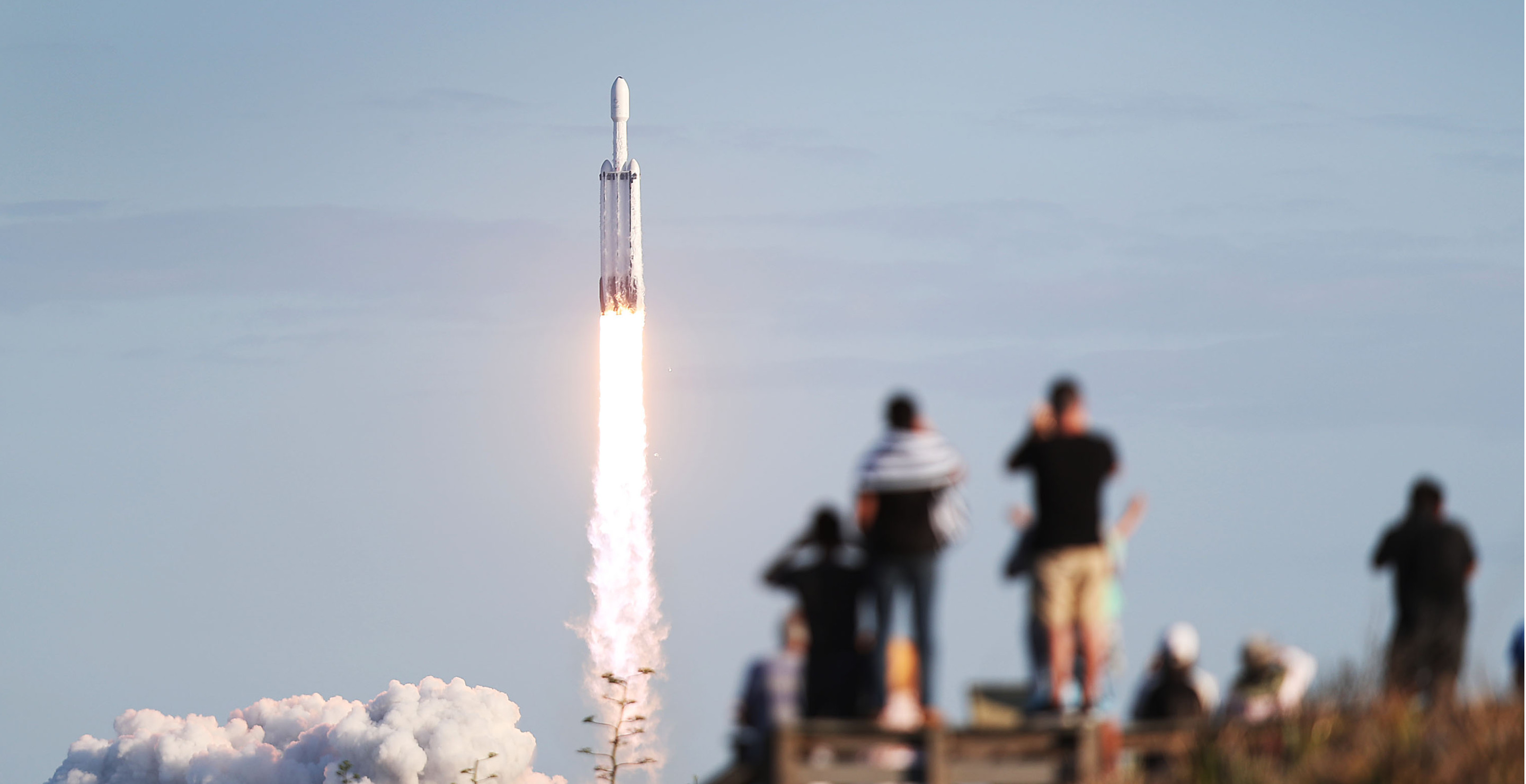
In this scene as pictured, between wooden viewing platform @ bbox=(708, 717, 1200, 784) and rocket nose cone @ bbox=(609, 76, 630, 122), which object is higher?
rocket nose cone @ bbox=(609, 76, 630, 122)

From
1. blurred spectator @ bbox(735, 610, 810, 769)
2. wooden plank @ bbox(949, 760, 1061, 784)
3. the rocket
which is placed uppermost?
the rocket

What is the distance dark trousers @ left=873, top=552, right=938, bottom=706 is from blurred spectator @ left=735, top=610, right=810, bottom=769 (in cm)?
64

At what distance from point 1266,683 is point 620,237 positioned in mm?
42331

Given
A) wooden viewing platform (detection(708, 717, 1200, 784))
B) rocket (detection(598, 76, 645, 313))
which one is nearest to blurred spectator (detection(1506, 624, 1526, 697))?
wooden viewing platform (detection(708, 717, 1200, 784))

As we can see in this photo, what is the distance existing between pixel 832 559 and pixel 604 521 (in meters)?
40.9

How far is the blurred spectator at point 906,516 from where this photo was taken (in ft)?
57.4

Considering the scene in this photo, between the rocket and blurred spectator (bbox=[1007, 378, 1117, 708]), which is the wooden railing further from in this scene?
the rocket

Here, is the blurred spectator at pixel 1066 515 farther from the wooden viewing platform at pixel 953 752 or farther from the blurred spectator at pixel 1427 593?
the blurred spectator at pixel 1427 593

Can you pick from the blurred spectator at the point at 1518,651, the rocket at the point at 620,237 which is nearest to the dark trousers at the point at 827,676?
the blurred spectator at the point at 1518,651

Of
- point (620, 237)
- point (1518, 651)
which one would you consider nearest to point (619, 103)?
point (620, 237)

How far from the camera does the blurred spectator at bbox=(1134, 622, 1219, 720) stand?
18438 mm

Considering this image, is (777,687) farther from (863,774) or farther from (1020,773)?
(1020,773)

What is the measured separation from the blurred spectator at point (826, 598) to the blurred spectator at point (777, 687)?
0.37 feet

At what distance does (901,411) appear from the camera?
58.1 ft
